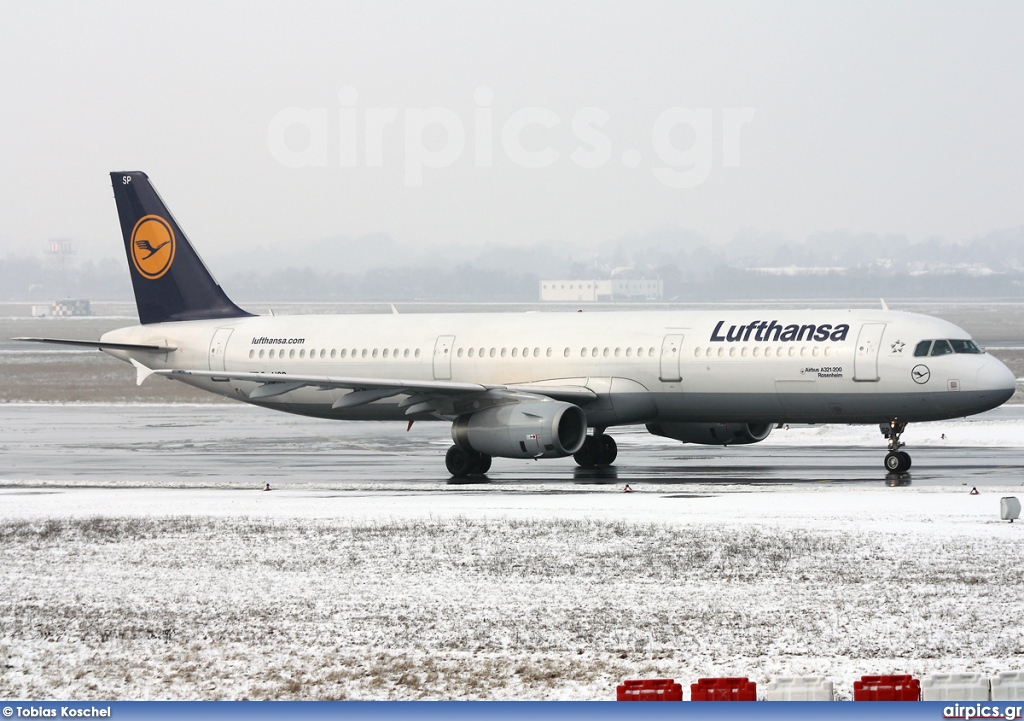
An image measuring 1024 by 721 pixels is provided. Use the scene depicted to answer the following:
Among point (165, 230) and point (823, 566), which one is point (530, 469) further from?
point (823, 566)

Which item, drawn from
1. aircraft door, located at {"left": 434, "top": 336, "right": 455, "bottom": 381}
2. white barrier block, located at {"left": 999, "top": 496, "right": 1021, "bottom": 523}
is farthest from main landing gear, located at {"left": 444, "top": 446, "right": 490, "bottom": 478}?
white barrier block, located at {"left": 999, "top": 496, "right": 1021, "bottom": 523}

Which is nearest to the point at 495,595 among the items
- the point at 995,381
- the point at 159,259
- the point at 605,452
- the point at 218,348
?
the point at 995,381

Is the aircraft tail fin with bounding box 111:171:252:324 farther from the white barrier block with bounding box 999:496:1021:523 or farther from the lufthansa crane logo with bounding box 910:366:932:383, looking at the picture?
the white barrier block with bounding box 999:496:1021:523

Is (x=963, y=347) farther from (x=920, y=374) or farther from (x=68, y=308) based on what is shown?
(x=68, y=308)

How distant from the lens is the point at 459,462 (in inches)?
1171

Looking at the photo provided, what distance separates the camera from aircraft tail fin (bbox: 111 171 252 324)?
37.5 meters

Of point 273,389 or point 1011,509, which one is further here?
point 273,389

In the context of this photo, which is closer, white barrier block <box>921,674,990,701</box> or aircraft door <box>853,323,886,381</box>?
white barrier block <box>921,674,990,701</box>

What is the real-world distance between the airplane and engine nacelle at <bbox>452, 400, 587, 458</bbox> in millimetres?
34

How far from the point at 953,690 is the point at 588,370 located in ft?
79.3

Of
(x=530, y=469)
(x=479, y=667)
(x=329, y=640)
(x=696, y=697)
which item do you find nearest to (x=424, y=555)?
(x=329, y=640)

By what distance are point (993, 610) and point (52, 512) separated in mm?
14899

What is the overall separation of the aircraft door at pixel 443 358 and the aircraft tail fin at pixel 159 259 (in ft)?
24.7

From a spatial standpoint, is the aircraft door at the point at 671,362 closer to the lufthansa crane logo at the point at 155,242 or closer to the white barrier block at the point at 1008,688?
the lufthansa crane logo at the point at 155,242
